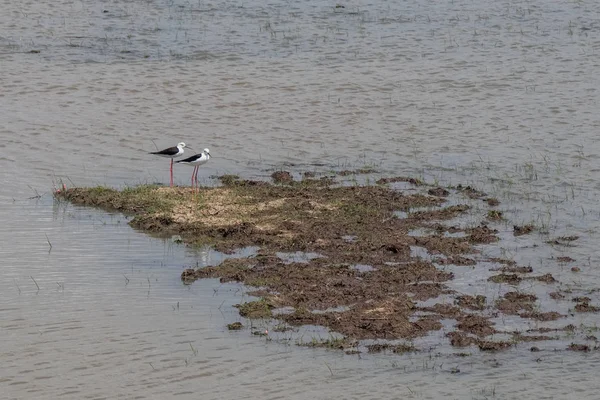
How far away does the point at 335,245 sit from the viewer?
1308 cm

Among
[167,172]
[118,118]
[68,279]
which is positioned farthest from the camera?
[118,118]

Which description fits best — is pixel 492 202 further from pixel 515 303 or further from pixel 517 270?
pixel 515 303

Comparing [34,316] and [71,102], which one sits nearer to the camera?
[34,316]

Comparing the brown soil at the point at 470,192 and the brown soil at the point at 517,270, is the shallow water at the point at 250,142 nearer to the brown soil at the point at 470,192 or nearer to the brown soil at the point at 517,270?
the brown soil at the point at 470,192

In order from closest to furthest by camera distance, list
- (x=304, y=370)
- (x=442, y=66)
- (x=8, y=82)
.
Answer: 1. (x=304, y=370)
2. (x=8, y=82)
3. (x=442, y=66)

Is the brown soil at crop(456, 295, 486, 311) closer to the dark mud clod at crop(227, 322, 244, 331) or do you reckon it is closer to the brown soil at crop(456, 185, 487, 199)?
the dark mud clod at crop(227, 322, 244, 331)

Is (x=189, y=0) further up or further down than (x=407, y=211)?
further up

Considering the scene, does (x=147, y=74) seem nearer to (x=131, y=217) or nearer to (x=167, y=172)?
(x=167, y=172)

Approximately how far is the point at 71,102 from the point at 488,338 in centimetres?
1346

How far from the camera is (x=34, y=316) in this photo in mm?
10844

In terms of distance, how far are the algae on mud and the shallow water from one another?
0.42 m

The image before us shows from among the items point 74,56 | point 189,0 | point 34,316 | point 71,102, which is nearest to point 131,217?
point 34,316

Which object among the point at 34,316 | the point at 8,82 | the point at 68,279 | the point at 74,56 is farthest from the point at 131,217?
the point at 74,56

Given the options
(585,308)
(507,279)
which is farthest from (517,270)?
(585,308)
